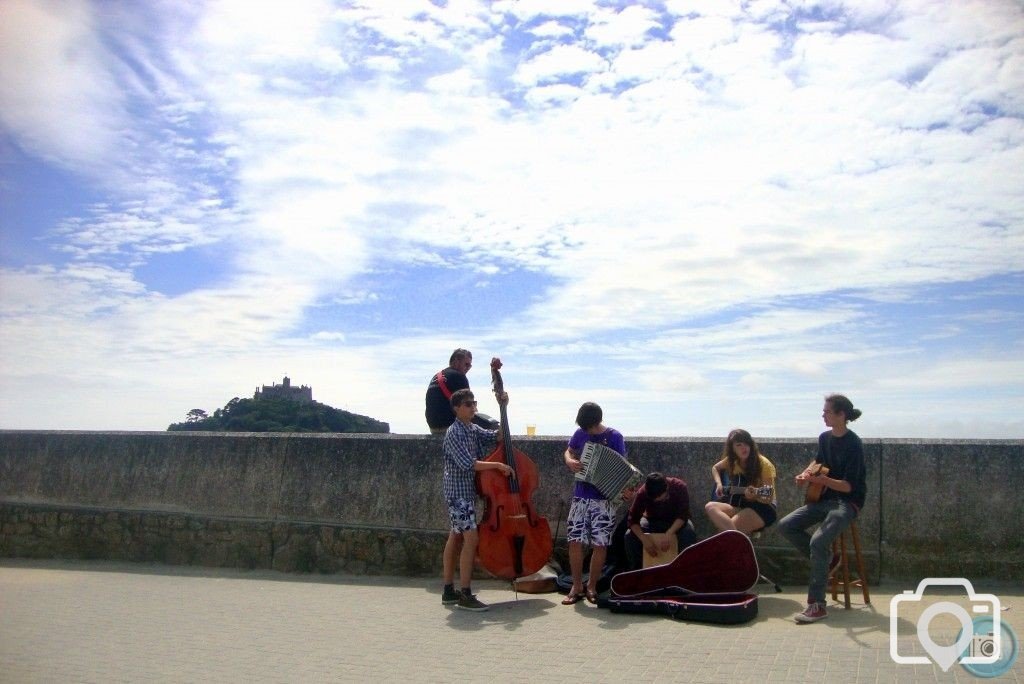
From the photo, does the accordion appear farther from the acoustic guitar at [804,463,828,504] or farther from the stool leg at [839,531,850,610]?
the stool leg at [839,531,850,610]

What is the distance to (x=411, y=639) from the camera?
677 centimetres

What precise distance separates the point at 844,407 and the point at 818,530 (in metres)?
0.93

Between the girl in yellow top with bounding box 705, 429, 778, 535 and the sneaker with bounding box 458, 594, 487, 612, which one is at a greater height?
the girl in yellow top with bounding box 705, 429, 778, 535

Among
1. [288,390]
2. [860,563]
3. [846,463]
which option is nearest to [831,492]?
[846,463]

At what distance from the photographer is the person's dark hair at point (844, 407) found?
7402 millimetres

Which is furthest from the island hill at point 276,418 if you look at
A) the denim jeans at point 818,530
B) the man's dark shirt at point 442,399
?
the denim jeans at point 818,530

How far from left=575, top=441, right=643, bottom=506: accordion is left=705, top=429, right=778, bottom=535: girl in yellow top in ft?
2.15

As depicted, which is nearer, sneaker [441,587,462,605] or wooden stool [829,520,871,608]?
wooden stool [829,520,871,608]

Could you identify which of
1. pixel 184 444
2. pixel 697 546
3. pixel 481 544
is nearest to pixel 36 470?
pixel 184 444

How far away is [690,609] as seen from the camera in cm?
699

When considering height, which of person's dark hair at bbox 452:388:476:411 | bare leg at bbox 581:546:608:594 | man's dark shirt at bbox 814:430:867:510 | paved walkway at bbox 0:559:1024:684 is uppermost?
person's dark hair at bbox 452:388:476:411

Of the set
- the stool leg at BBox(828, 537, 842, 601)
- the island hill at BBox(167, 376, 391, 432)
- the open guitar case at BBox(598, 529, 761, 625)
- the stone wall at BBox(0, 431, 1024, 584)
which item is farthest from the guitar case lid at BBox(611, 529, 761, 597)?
the island hill at BBox(167, 376, 391, 432)

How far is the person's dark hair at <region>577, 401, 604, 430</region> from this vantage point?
8117mm

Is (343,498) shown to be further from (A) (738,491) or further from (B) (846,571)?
(B) (846,571)
